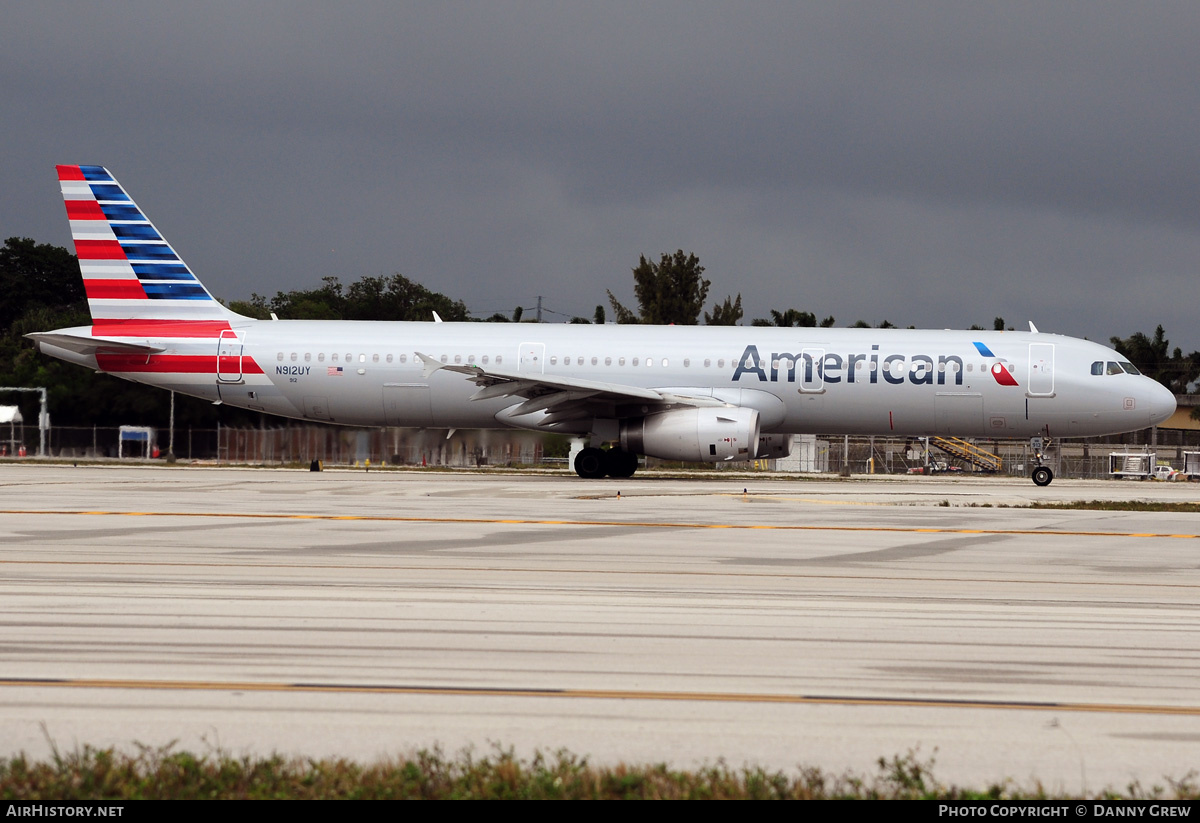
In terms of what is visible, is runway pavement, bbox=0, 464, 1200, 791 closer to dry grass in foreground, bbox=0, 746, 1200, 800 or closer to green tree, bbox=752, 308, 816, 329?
dry grass in foreground, bbox=0, 746, 1200, 800

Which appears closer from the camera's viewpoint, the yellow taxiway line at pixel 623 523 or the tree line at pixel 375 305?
the yellow taxiway line at pixel 623 523

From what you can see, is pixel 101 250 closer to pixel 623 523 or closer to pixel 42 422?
pixel 42 422

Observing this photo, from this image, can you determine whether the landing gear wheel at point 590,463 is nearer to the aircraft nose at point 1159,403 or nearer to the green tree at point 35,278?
the aircraft nose at point 1159,403

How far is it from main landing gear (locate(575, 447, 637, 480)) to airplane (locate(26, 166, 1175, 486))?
39 millimetres

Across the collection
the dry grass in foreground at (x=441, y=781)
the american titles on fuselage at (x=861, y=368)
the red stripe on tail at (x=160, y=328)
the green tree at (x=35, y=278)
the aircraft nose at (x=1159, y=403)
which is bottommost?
the dry grass in foreground at (x=441, y=781)

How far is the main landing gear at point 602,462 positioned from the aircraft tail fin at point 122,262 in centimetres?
1040

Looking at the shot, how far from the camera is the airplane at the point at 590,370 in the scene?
28.9m

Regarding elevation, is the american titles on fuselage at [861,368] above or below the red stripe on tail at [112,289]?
below

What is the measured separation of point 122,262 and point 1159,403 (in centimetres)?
2715

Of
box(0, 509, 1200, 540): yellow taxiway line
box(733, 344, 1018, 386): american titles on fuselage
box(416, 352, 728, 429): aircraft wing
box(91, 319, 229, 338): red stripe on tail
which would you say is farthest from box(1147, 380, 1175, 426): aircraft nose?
box(91, 319, 229, 338): red stripe on tail

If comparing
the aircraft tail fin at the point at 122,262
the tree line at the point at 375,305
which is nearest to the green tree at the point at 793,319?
the tree line at the point at 375,305

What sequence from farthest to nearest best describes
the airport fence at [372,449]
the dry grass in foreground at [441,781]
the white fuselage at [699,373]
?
the airport fence at [372,449]
the white fuselage at [699,373]
the dry grass in foreground at [441,781]

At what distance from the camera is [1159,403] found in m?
29.4

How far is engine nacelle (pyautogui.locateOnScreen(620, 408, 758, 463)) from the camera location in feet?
88.1
